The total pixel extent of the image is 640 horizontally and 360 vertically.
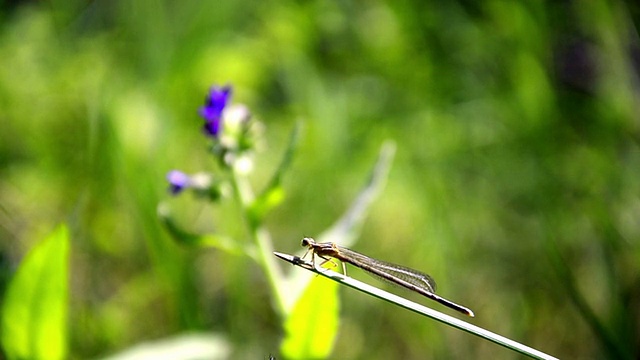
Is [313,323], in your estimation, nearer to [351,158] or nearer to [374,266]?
[374,266]

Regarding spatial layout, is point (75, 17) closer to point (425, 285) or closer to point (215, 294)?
point (215, 294)

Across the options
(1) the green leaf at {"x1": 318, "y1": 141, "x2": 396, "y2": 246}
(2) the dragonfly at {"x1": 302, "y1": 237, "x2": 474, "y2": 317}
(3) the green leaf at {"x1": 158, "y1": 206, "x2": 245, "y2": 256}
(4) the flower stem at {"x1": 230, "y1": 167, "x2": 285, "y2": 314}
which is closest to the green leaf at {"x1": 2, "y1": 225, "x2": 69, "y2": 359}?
(3) the green leaf at {"x1": 158, "y1": 206, "x2": 245, "y2": 256}

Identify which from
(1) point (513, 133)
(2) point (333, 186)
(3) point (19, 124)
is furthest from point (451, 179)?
(3) point (19, 124)

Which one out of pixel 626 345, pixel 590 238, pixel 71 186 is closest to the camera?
pixel 626 345

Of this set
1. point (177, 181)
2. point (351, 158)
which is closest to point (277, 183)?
point (177, 181)

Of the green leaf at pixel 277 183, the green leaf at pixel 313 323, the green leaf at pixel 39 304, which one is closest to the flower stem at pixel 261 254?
the green leaf at pixel 277 183

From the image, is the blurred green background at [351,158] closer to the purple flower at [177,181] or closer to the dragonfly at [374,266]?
the purple flower at [177,181]
